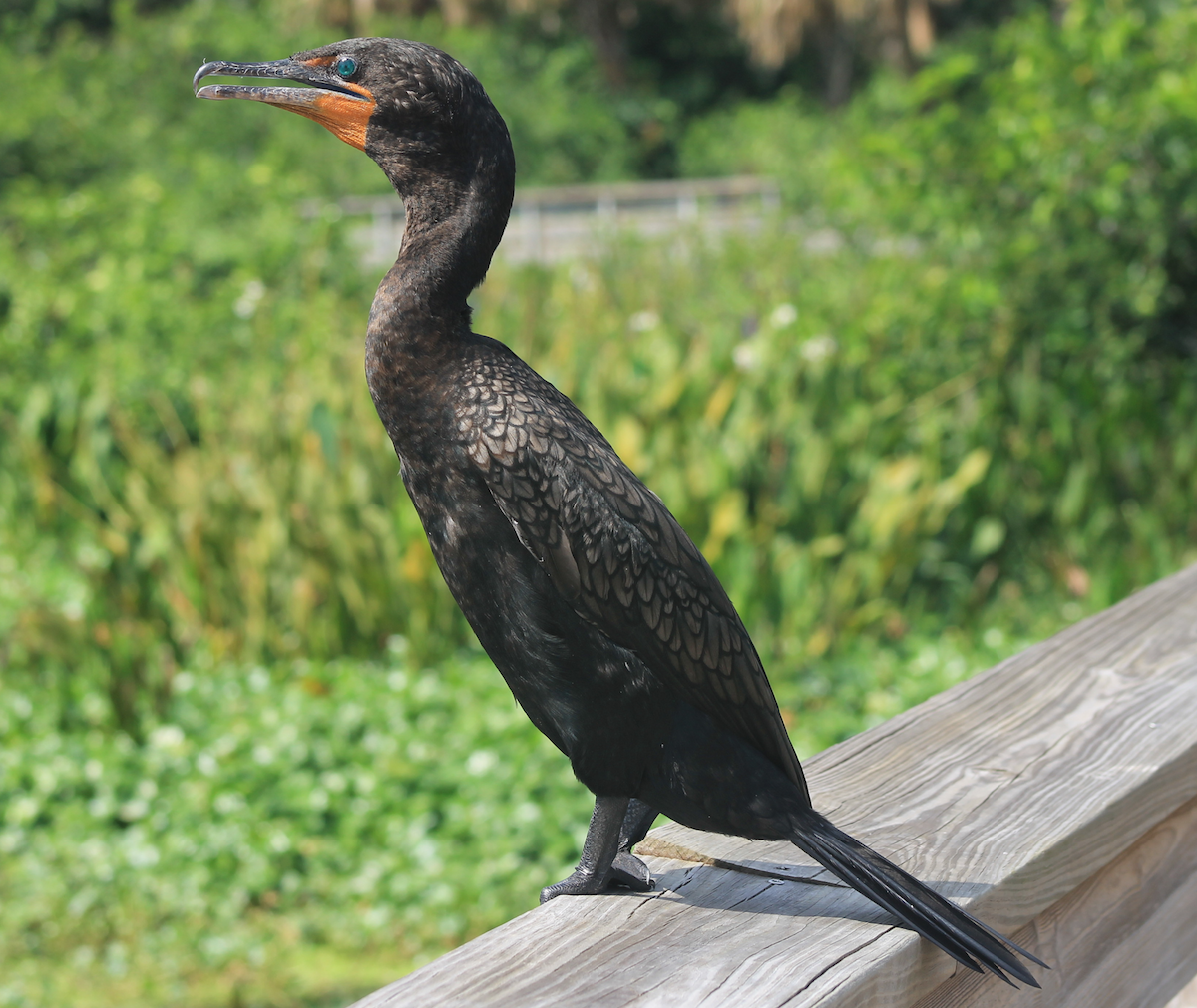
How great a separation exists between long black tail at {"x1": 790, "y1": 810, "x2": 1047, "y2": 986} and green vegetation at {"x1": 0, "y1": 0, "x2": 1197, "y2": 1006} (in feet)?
6.84

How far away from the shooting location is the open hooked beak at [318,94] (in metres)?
1.10

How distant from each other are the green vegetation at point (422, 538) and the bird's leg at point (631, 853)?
71.6 inches

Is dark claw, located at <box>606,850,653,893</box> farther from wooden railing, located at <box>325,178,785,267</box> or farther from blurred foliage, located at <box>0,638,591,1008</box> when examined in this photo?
wooden railing, located at <box>325,178,785,267</box>

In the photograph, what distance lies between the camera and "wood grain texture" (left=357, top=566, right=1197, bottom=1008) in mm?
1023

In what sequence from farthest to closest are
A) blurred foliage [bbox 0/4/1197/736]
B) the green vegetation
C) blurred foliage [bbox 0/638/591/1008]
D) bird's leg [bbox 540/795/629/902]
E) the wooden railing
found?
1. the wooden railing
2. blurred foliage [bbox 0/4/1197/736]
3. the green vegetation
4. blurred foliage [bbox 0/638/591/1008]
5. bird's leg [bbox 540/795/629/902]

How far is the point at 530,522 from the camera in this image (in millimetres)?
1104

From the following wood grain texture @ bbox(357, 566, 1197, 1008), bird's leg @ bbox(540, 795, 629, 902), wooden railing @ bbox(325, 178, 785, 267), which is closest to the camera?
wood grain texture @ bbox(357, 566, 1197, 1008)

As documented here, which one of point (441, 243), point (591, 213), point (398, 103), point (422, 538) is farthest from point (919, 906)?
point (591, 213)

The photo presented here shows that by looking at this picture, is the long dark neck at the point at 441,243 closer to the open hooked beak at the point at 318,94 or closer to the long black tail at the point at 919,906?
the open hooked beak at the point at 318,94

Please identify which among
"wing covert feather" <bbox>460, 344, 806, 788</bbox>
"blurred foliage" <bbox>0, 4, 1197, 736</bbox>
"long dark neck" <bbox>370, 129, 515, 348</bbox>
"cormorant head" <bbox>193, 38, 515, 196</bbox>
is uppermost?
"cormorant head" <bbox>193, 38, 515, 196</bbox>

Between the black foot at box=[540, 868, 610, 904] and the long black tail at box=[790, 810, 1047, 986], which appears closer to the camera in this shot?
the long black tail at box=[790, 810, 1047, 986]

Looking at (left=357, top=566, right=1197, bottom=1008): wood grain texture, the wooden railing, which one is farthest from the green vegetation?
the wooden railing

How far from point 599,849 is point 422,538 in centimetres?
264

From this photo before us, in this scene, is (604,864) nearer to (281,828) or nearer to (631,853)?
(631,853)
